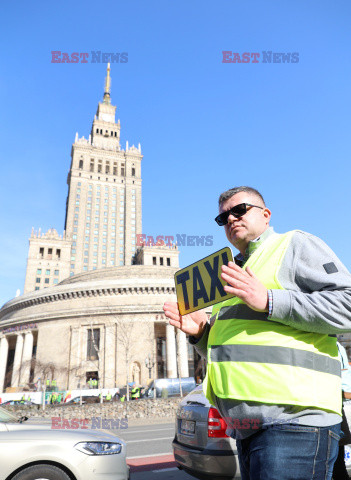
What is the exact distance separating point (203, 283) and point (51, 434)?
3.51 metres

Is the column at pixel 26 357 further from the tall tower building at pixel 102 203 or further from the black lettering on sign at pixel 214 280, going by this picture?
the black lettering on sign at pixel 214 280

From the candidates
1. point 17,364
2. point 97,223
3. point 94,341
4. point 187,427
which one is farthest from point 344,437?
point 97,223

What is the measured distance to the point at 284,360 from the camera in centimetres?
181

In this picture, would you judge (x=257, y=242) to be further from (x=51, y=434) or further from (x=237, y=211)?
(x=51, y=434)

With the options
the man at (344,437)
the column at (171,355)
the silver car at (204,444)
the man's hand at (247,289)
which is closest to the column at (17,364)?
the column at (171,355)

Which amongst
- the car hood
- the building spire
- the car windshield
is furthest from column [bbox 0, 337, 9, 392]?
the building spire

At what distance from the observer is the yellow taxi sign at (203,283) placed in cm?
214

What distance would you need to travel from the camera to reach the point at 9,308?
6519 centimetres

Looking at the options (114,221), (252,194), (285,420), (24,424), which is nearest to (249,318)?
(285,420)

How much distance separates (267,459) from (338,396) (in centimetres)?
51

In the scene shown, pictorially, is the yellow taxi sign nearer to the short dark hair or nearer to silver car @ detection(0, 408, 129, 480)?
the short dark hair

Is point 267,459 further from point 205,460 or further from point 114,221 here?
point 114,221

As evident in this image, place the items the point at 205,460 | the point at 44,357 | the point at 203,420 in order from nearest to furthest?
the point at 205,460
the point at 203,420
the point at 44,357

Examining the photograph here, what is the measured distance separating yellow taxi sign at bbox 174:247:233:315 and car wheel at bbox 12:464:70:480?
3.21 meters
